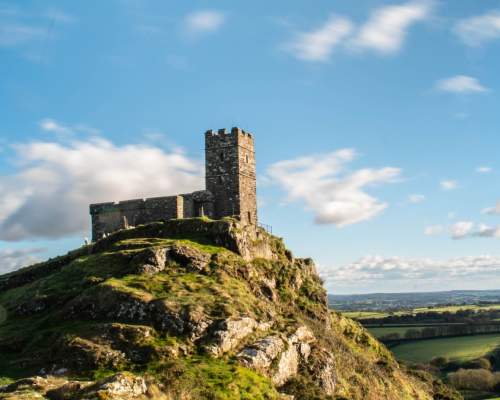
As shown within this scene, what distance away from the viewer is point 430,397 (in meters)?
68.0

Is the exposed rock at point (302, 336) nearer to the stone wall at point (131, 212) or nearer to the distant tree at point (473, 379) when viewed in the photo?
the stone wall at point (131, 212)

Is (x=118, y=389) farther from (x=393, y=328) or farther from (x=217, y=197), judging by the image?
(x=393, y=328)

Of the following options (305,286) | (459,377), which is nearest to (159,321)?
(305,286)

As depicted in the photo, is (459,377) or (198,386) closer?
(198,386)

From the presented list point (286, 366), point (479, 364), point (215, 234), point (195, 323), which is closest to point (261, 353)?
point (286, 366)

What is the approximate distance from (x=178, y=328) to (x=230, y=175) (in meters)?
31.8

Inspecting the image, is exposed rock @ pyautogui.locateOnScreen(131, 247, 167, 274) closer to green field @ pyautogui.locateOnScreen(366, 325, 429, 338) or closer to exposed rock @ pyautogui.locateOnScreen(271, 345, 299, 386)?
exposed rock @ pyautogui.locateOnScreen(271, 345, 299, 386)

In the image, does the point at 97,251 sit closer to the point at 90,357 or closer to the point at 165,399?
the point at 90,357

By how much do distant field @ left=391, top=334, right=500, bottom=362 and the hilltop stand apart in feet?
248

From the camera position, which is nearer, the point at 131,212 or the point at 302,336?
the point at 302,336

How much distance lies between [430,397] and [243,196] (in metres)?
34.0

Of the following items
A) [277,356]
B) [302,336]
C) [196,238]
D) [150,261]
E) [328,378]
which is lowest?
[328,378]

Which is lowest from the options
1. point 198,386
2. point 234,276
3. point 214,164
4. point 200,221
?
point 198,386

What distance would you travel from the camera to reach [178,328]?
39594 millimetres
